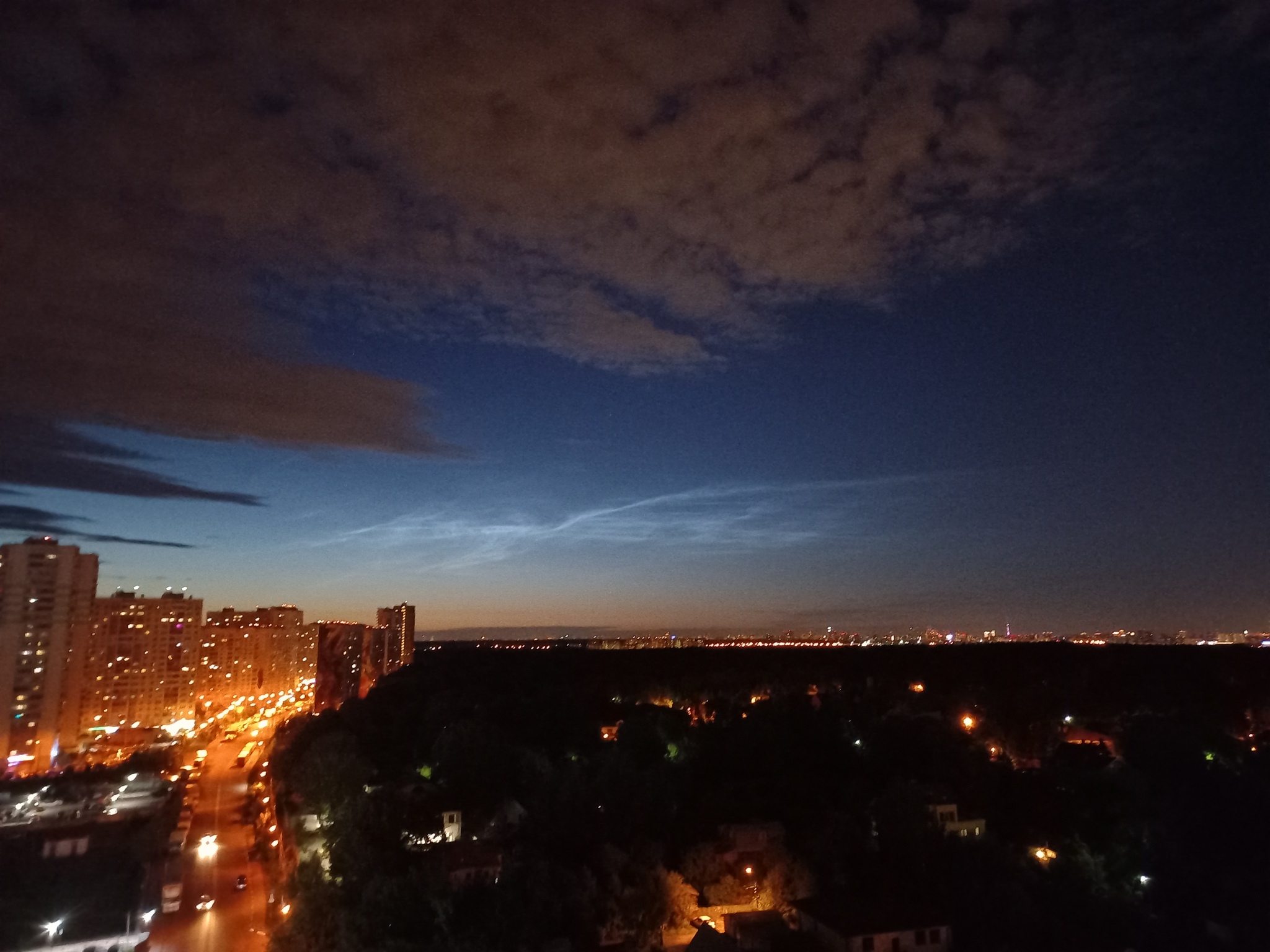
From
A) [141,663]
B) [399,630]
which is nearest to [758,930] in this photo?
[141,663]

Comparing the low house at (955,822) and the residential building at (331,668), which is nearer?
the low house at (955,822)

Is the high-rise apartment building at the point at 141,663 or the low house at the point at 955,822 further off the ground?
the high-rise apartment building at the point at 141,663

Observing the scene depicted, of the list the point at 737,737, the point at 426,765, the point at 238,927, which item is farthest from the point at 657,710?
the point at 238,927

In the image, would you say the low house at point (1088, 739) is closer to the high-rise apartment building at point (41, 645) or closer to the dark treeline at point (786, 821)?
the dark treeline at point (786, 821)

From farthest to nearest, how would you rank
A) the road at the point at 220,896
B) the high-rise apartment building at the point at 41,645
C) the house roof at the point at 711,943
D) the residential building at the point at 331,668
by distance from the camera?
the residential building at the point at 331,668 < the high-rise apartment building at the point at 41,645 < the road at the point at 220,896 < the house roof at the point at 711,943

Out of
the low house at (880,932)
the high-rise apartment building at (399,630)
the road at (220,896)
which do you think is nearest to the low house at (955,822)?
the low house at (880,932)

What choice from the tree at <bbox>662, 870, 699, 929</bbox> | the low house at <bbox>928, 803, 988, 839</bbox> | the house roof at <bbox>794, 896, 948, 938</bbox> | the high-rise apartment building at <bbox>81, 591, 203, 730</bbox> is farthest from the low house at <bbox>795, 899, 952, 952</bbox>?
the high-rise apartment building at <bbox>81, 591, 203, 730</bbox>

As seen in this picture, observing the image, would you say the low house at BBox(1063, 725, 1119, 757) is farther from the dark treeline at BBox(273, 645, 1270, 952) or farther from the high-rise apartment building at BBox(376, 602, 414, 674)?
the high-rise apartment building at BBox(376, 602, 414, 674)

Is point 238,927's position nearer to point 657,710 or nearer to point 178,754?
point 657,710
